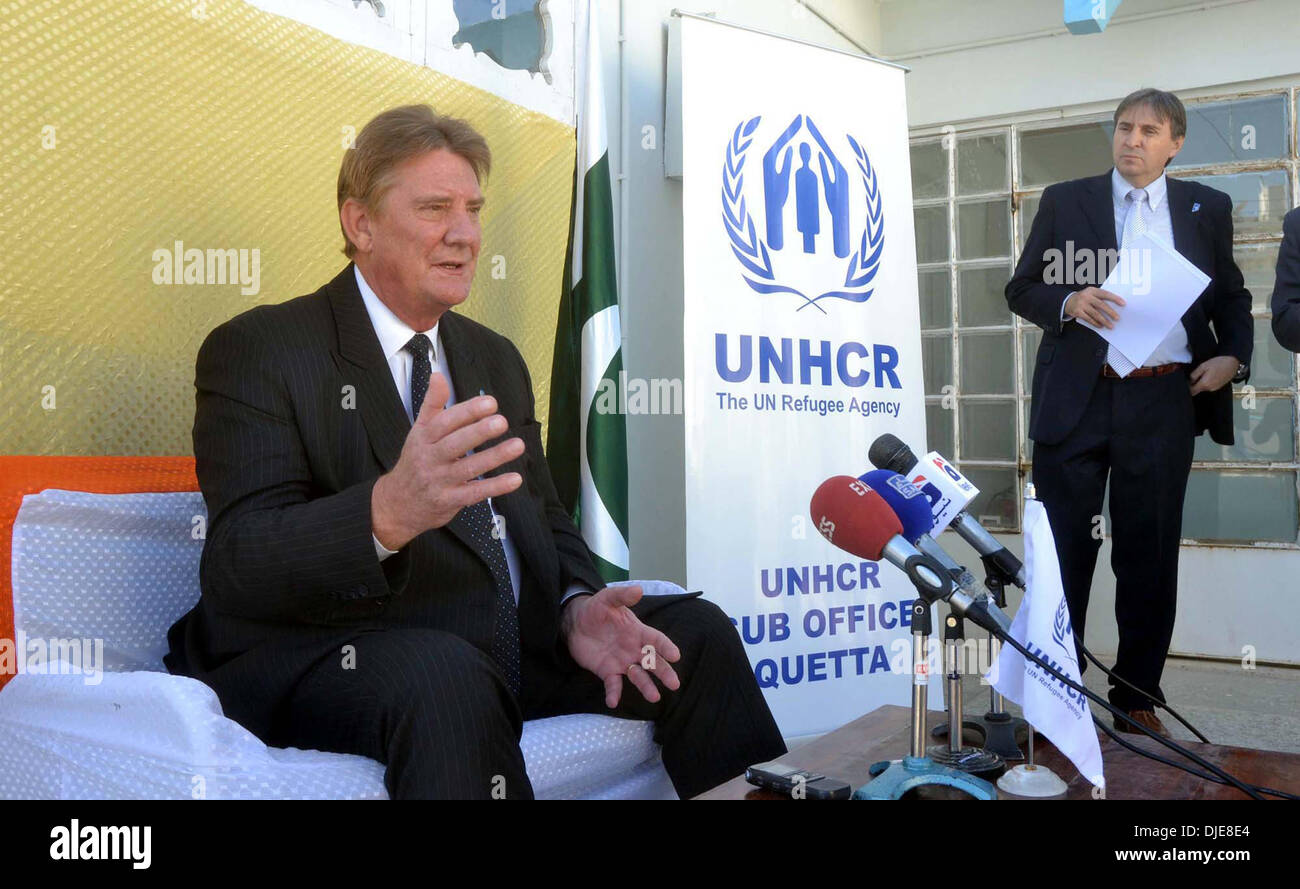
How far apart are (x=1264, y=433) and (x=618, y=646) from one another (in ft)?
12.7

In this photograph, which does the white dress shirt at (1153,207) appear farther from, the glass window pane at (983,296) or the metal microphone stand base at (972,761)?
the metal microphone stand base at (972,761)

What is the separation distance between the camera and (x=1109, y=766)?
177cm

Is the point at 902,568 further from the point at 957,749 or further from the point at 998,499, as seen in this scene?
the point at 998,499

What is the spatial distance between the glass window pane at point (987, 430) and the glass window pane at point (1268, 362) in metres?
1.03

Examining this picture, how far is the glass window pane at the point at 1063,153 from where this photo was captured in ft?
16.5

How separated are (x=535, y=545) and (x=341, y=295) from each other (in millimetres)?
579

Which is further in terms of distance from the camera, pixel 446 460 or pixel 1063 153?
pixel 1063 153

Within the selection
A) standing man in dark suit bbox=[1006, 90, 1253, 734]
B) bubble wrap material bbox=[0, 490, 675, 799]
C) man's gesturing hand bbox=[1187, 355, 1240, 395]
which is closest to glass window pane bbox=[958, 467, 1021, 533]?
standing man in dark suit bbox=[1006, 90, 1253, 734]

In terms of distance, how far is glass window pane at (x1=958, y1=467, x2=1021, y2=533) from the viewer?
5.18m

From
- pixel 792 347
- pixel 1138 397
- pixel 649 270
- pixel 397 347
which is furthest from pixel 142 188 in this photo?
pixel 1138 397

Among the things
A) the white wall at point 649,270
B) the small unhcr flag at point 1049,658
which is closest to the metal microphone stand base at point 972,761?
the small unhcr flag at point 1049,658

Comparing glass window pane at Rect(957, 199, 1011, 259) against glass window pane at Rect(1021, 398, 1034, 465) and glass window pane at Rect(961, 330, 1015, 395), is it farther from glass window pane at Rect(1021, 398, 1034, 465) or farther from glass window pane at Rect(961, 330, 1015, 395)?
glass window pane at Rect(1021, 398, 1034, 465)
